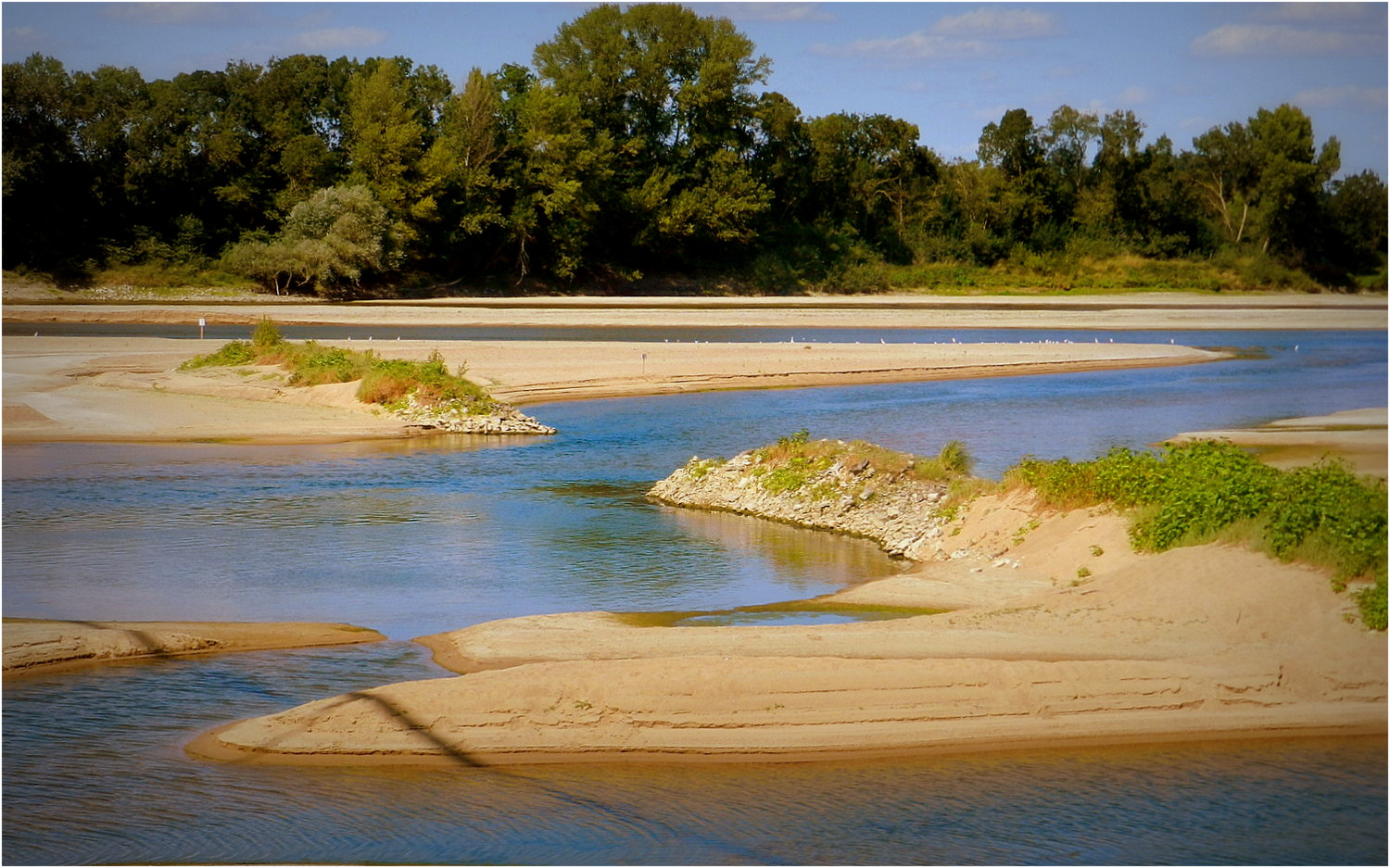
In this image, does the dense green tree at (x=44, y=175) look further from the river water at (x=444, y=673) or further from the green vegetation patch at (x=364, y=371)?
the river water at (x=444, y=673)

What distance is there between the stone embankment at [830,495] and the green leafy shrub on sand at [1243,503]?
2.21 m

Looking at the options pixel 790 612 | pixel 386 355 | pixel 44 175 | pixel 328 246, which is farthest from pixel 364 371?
pixel 44 175

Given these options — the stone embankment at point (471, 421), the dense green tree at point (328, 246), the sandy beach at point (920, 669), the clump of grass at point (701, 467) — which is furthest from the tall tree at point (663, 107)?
the sandy beach at point (920, 669)

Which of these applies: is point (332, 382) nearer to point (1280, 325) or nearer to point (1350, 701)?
point (1350, 701)

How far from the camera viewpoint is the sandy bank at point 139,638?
13359mm

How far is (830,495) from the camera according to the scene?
852 inches

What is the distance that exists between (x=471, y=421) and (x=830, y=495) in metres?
14.3

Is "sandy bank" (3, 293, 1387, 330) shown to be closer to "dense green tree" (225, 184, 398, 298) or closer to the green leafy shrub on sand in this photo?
"dense green tree" (225, 184, 398, 298)

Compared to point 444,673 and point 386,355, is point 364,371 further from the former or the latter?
point 444,673

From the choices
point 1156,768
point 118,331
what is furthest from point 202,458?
point 118,331

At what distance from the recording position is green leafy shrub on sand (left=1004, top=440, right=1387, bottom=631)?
13.2m

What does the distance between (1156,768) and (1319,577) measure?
3.48 meters

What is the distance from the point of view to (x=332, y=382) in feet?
122

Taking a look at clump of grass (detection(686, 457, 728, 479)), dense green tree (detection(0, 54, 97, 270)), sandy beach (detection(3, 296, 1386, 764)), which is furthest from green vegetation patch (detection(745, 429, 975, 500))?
dense green tree (detection(0, 54, 97, 270))
